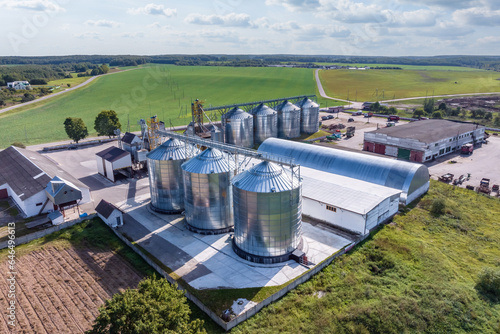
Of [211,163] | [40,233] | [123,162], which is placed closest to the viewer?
[211,163]

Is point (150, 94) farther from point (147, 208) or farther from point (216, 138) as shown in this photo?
point (147, 208)

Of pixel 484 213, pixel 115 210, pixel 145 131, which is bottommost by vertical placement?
pixel 484 213

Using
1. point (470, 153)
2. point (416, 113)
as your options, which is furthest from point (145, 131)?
point (416, 113)

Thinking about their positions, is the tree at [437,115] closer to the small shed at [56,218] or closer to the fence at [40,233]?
the fence at [40,233]

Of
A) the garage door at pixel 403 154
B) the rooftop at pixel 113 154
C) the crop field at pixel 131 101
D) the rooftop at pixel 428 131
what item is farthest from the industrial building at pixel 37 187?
the rooftop at pixel 428 131

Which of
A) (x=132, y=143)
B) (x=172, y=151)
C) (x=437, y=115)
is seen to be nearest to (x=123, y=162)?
(x=132, y=143)

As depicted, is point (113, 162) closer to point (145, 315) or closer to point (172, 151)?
point (172, 151)
